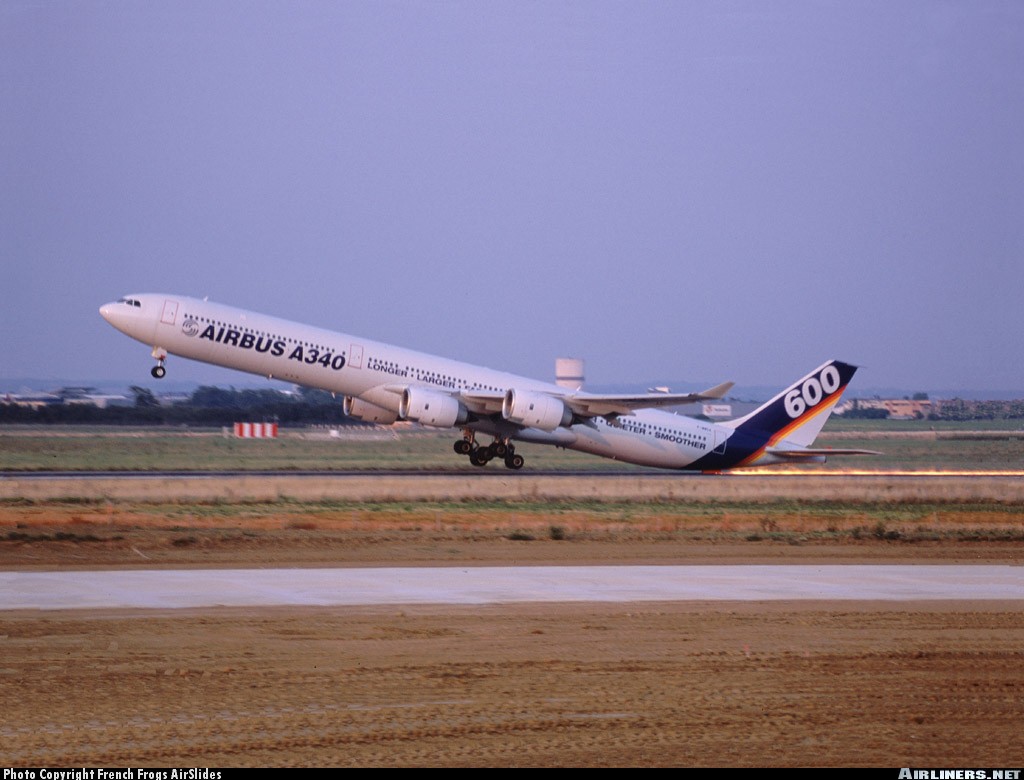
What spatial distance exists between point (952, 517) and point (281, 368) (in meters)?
20.5

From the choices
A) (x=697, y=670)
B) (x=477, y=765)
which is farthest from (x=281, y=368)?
(x=477, y=765)

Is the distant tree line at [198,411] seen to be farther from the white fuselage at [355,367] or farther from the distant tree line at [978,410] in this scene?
the distant tree line at [978,410]

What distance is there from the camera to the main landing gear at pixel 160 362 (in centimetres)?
4109

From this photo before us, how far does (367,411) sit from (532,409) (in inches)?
220

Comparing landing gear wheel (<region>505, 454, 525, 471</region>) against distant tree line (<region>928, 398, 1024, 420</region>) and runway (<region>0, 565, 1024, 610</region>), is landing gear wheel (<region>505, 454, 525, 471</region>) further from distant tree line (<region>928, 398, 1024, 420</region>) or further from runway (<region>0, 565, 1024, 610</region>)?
distant tree line (<region>928, 398, 1024, 420</region>)

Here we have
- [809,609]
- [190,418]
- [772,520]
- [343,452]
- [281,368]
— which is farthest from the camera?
[190,418]

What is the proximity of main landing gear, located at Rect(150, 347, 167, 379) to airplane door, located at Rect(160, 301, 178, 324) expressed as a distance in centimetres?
107

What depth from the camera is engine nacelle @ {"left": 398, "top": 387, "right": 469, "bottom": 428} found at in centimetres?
4172

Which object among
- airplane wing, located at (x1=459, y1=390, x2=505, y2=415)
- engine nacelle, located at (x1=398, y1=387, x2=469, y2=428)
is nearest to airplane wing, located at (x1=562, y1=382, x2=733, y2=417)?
airplane wing, located at (x1=459, y1=390, x2=505, y2=415)

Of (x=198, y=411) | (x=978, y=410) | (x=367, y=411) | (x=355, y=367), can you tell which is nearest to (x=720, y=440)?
(x=367, y=411)

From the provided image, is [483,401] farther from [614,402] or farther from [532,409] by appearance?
[614,402]

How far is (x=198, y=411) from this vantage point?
228 ft

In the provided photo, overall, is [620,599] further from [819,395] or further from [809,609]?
[819,395]

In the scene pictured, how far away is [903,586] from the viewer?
21.9m
